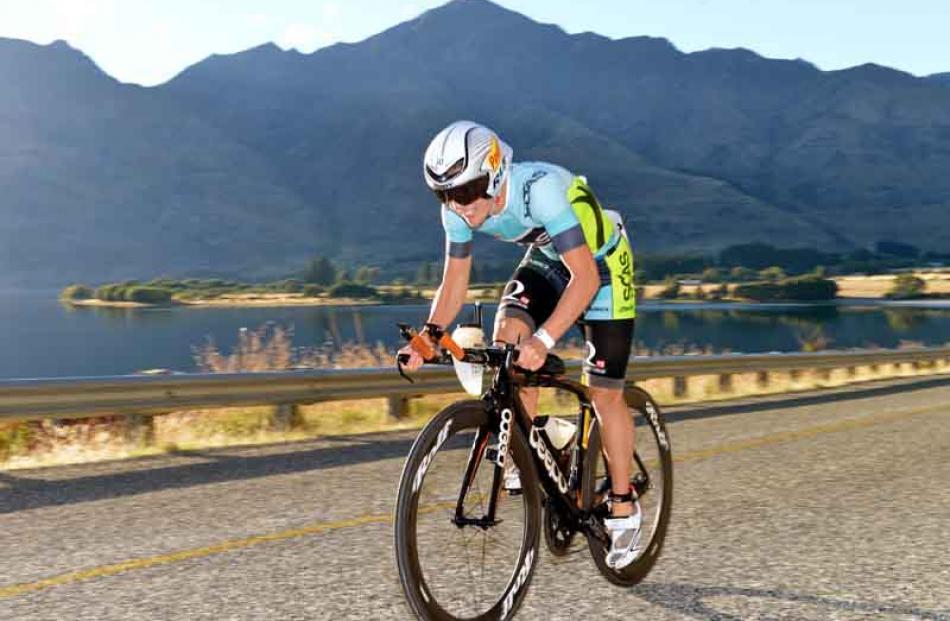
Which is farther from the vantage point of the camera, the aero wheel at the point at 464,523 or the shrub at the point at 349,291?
the shrub at the point at 349,291

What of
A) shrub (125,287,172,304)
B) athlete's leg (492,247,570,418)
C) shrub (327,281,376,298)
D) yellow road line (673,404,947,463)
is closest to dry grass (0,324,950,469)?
yellow road line (673,404,947,463)

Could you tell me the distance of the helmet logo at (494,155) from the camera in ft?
12.6

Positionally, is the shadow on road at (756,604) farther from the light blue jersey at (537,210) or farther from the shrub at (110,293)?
the shrub at (110,293)

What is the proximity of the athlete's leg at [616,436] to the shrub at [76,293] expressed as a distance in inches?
2018

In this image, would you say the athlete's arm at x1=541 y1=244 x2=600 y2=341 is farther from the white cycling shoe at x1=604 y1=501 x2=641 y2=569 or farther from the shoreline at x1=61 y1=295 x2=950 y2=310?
the white cycling shoe at x1=604 y1=501 x2=641 y2=569

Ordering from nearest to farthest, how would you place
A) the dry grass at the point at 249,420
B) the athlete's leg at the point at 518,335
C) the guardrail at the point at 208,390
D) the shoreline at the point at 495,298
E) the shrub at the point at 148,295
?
the athlete's leg at the point at 518,335, the guardrail at the point at 208,390, the dry grass at the point at 249,420, the shoreline at the point at 495,298, the shrub at the point at 148,295

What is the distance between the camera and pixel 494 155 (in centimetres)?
387

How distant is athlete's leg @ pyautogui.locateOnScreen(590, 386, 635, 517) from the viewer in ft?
14.9

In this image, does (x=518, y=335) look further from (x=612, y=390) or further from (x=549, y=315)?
(x=612, y=390)

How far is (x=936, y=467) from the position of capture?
839 centimetres

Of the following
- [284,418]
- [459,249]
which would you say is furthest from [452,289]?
[284,418]

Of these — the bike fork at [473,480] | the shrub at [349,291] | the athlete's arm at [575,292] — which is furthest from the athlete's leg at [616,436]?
the shrub at [349,291]

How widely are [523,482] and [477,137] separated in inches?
53.2

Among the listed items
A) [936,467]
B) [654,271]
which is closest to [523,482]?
[936,467]
